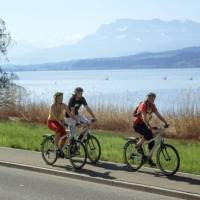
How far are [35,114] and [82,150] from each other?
1414 centimetres

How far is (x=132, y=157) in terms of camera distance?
41.7 ft

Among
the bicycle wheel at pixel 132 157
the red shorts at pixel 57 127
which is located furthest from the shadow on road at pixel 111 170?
the red shorts at pixel 57 127

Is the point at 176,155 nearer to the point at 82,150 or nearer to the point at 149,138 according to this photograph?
the point at 149,138

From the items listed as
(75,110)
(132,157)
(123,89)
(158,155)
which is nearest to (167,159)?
(158,155)

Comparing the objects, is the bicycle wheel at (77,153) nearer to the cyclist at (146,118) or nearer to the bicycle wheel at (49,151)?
the bicycle wheel at (49,151)

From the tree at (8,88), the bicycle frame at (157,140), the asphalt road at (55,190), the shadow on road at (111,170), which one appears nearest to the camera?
the asphalt road at (55,190)

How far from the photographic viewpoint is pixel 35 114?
1052 inches

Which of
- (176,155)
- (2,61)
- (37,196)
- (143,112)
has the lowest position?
(37,196)

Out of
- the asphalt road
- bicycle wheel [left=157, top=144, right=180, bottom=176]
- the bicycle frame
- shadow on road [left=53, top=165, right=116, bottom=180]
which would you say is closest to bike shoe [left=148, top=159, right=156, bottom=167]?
the bicycle frame

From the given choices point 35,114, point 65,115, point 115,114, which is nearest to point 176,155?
point 65,115

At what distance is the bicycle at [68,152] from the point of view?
12745mm

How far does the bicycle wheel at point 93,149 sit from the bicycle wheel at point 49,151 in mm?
734

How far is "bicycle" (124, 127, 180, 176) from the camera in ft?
38.7

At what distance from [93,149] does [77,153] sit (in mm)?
722
